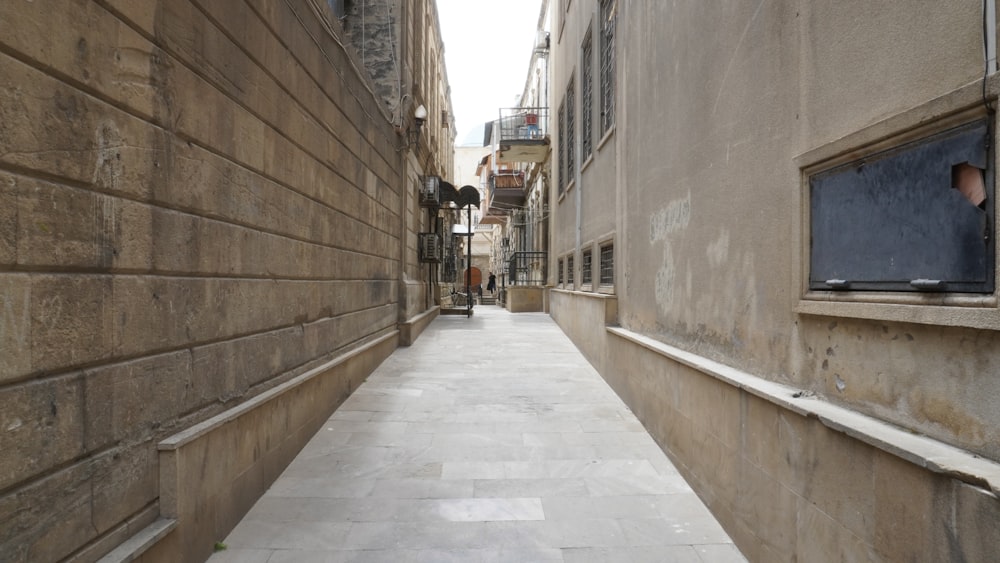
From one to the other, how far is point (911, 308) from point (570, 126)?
12.1 meters

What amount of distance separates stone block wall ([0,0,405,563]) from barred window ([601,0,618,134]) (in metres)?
5.25

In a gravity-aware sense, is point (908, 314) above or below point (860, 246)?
below

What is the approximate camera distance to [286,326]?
14.8ft

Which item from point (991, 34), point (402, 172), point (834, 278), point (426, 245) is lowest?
point (834, 278)

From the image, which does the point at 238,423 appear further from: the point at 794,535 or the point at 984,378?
the point at 984,378

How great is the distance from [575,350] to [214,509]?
26.5 feet

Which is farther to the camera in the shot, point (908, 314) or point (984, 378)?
point (908, 314)

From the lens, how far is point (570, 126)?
13.3 m

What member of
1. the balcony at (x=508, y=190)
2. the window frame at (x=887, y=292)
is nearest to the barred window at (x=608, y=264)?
the window frame at (x=887, y=292)

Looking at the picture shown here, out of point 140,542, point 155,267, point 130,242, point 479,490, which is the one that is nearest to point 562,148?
point 479,490

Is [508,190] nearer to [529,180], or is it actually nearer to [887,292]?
[529,180]

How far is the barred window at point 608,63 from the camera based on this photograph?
323 inches

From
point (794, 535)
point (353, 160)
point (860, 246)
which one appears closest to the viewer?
point (860, 246)

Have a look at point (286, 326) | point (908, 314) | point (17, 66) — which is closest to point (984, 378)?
point (908, 314)
